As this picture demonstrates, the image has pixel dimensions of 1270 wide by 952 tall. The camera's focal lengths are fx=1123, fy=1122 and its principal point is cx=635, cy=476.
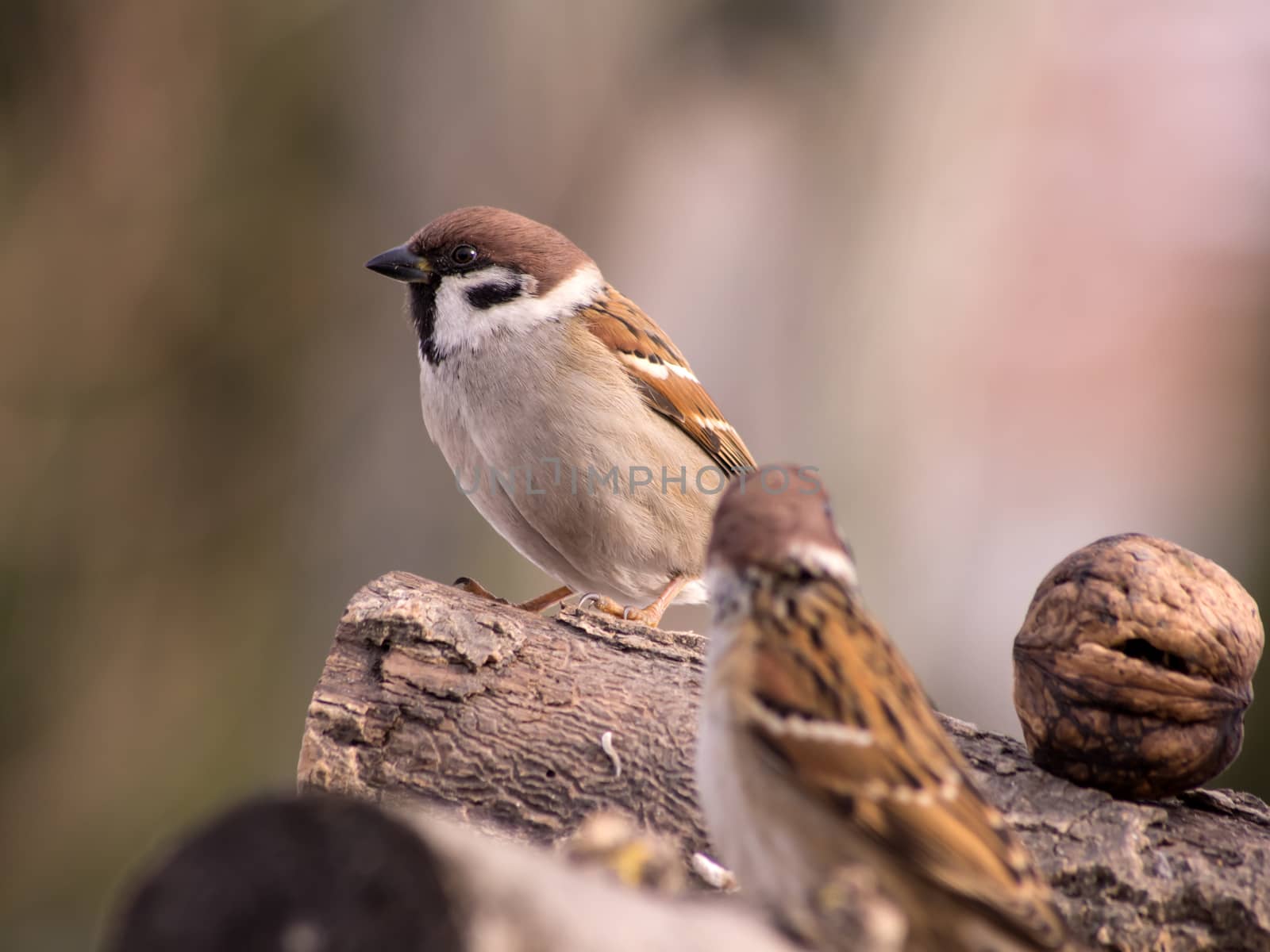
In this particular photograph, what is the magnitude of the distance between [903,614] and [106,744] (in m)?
3.08

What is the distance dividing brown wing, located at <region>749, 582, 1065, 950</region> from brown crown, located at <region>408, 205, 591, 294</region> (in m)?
1.54

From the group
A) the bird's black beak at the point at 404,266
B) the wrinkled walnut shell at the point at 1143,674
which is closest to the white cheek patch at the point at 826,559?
the wrinkled walnut shell at the point at 1143,674

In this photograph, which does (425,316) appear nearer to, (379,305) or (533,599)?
(533,599)

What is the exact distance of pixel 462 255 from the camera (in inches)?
105

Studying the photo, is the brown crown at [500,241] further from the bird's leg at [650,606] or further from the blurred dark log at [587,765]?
the blurred dark log at [587,765]

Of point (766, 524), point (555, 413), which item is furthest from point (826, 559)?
point (555, 413)

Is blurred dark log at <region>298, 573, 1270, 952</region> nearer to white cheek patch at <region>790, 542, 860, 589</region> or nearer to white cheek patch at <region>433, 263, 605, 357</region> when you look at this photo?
white cheek patch at <region>790, 542, 860, 589</region>

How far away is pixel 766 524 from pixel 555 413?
1174 millimetres

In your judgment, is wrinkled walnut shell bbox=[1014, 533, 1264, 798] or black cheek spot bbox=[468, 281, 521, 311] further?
black cheek spot bbox=[468, 281, 521, 311]

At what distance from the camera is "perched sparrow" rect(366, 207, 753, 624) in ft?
8.43

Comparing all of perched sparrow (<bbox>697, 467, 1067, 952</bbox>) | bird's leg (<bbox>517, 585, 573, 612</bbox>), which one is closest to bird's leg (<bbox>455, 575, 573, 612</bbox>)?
bird's leg (<bbox>517, 585, 573, 612</bbox>)

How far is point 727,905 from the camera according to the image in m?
1.03

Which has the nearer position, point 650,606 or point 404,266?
point 404,266

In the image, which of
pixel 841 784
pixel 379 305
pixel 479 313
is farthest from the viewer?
pixel 379 305
